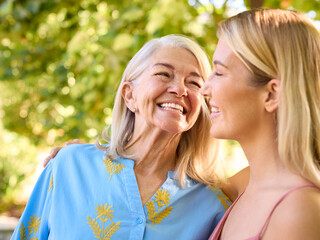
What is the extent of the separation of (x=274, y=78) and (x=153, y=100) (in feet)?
2.38

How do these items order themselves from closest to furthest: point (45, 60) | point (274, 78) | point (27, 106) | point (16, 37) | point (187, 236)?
1. point (274, 78)
2. point (187, 236)
3. point (16, 37)
4. point (45, 60)
5. point (27, 106)

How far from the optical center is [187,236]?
1970 mm

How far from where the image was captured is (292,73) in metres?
1.46

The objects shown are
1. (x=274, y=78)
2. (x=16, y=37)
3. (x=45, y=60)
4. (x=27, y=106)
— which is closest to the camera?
(x=274, y=78)

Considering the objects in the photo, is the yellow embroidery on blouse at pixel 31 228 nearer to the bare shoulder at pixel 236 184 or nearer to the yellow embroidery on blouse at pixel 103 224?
the yellow embroidery on blouse at pixel 103 224

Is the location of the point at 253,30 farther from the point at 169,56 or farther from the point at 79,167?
the point at 79,167

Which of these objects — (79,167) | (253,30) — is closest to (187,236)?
(79,167)

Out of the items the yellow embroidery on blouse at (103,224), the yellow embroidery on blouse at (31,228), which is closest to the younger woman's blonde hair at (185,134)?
the yellow embroidery on blouse at (103,224)

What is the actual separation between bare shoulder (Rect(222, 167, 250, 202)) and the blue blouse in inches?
2.0

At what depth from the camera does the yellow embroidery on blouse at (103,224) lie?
195 centimetres

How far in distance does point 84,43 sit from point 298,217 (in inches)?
91.9

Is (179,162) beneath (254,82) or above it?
beneath

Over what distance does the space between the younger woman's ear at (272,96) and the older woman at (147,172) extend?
615 millimetres

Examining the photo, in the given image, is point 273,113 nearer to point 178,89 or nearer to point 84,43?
point 178,89
